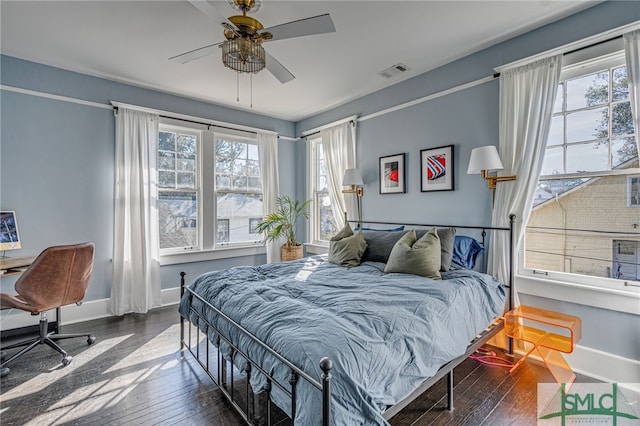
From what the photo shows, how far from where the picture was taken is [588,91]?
242 centimetres

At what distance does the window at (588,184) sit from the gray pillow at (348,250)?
149 cm

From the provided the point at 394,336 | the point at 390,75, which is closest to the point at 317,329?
the point at 394,336

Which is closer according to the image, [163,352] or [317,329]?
[317,329]

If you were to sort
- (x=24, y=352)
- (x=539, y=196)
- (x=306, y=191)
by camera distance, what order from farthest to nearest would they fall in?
1. (x=306, y=191)
2. (x=539, y=196)
3. (x=24, y=352)

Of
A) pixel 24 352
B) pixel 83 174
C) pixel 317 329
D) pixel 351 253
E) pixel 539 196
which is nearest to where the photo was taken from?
pixel 317 329

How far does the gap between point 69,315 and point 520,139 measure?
16.3 ft

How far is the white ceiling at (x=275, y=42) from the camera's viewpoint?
7.75 feet

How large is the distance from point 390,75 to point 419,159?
1.04 metres

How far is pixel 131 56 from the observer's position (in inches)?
122

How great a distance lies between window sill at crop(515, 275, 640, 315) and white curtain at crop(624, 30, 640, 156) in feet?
3.48

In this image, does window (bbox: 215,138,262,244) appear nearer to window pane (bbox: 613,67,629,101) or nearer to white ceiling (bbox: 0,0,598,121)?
white ceiling (bbox: 0,0,598,121)

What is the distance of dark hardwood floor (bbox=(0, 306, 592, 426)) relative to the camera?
1.86 meters

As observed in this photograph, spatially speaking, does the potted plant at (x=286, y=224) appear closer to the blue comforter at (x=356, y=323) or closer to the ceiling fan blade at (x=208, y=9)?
the blue comforter at (x=356, y=323)

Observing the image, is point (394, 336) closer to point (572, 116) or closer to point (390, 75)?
point (572, 116)
